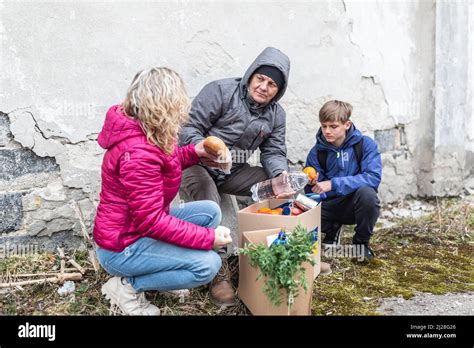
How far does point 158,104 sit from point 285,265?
1006mm

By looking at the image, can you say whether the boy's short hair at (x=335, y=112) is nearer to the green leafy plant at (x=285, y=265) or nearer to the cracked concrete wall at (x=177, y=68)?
the cracked concrete wall at (x=177, y=68)

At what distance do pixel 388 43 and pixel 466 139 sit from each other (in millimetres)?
1311

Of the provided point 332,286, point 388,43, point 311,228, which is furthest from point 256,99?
point 388,43

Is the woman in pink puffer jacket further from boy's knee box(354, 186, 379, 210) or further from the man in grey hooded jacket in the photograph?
boy's knee box(354, 186, 379, 210)

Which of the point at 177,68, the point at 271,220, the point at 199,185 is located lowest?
the point at 271,220

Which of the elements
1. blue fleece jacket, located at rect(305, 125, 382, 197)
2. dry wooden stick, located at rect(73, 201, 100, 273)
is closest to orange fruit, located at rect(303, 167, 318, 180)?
blue fleece jacket, located at rect(305, 125, 382, 197)

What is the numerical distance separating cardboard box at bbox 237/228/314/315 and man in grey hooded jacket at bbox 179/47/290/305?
0.57 metres

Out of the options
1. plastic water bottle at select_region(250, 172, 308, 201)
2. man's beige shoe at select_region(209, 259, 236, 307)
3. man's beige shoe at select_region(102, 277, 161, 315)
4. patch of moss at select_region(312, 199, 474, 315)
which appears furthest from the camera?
plastic water bottle at select_region(250, 172, 308, 201)

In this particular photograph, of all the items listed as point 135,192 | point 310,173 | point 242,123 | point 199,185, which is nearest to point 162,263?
point 135,192

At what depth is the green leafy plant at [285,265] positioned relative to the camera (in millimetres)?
2543

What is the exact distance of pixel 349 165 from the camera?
376cm

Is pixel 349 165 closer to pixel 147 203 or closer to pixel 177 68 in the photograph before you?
pixel 177 68

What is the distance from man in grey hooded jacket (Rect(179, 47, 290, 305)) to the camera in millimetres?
3391

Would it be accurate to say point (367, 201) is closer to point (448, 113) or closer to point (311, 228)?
point (311, 228)
